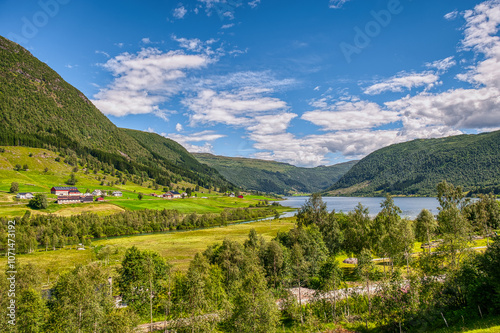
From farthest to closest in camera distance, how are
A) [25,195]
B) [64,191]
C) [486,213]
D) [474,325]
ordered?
[64,191], [25,195], [486,213], [474,325]

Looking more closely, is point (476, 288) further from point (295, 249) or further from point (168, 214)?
point (168, 214)

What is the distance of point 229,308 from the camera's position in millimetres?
35469

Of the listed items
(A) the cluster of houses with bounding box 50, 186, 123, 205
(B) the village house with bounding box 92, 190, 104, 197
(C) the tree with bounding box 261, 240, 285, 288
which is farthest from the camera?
(B) the village house with bounding box 92, 190, 104, 197

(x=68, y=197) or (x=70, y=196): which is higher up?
(x=70, y=196)

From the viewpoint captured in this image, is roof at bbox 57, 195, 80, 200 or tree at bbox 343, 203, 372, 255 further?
roof at bbox 57, 195, 80, 200

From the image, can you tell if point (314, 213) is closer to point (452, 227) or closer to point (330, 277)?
point (452, 227)

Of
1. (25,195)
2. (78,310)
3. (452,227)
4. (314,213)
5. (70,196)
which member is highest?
(25,195)

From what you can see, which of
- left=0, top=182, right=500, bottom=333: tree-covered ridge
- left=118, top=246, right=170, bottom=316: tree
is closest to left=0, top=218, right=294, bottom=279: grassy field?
left=118, top=246, right=170, bottom=316: tree

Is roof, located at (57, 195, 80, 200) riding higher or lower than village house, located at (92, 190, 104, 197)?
lower

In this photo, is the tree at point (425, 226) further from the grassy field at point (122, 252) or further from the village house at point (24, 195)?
the village house at point (24, 195)

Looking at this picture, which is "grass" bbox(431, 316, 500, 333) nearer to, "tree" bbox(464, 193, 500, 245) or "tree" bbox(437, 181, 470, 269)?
"tree" bbox(437, 181, 470, 269)

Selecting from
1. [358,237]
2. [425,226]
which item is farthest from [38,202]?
[425,226]

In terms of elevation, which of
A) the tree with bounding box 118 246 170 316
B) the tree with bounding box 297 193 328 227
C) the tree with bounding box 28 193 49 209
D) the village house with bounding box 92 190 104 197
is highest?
the village house with bounding box 92 190 104 197

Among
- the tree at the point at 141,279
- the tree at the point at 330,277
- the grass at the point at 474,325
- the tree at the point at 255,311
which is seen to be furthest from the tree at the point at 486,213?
the tree at the point at 141,279
